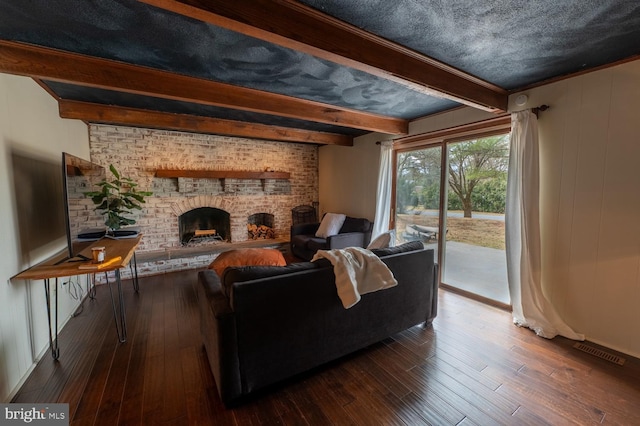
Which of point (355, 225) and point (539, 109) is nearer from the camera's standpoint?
point (539, 109)

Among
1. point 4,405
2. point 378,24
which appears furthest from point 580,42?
point 4,405

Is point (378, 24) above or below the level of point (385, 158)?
above

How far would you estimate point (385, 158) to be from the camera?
13.8 feet

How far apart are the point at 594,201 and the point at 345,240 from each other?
9.47 ft

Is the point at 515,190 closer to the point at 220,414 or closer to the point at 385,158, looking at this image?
the point at 385,158

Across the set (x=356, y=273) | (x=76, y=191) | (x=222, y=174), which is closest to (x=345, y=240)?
(x=356, y=273)

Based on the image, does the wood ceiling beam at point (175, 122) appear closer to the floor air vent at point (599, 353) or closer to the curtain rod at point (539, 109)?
the curtain rod at point (539, 109)

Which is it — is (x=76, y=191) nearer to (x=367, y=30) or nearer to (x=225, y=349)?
Answer: (x=225, y=349)

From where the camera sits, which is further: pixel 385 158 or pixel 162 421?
pixel 385 158

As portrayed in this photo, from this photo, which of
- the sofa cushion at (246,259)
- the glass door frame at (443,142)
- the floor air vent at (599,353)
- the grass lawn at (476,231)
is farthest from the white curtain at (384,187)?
the floor air vent at (599,353)

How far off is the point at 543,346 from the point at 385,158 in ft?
9.79

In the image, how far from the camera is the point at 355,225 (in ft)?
15.2

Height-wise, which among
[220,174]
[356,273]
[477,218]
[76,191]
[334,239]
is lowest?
[334,239]

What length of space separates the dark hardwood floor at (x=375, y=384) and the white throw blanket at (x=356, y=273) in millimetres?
614
